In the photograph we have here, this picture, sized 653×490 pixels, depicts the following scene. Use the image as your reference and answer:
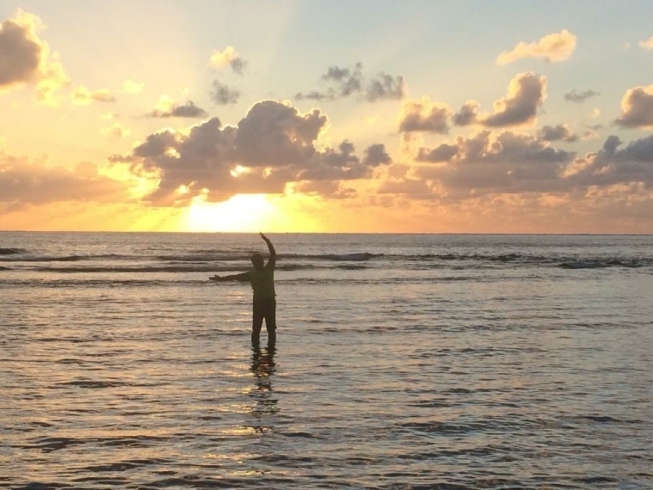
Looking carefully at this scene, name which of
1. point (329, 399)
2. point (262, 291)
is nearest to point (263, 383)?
point (329, 399)

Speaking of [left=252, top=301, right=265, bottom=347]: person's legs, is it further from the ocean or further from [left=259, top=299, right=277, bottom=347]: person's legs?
the ocean

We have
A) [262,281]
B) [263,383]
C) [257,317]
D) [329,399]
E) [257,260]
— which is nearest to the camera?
[329,399]

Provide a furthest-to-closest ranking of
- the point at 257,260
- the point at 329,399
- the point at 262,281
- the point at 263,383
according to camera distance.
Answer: the point at 262,281
the point at 257,260
the point at 263,383
the point at 329,399

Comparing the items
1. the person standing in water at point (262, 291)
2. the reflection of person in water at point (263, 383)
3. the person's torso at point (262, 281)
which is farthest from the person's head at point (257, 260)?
the reflection of person in water at point (263, 383)

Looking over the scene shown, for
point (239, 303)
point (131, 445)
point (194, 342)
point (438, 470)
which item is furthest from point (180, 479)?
point (239, 303)

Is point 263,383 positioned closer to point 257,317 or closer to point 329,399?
point 329,399

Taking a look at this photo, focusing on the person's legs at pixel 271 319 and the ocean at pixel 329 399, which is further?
the person's legs at pixel 271 319

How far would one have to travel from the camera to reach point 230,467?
28.2ft

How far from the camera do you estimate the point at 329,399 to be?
12.3 meters

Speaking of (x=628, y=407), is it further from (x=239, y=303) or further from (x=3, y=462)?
(x=239, y=303)

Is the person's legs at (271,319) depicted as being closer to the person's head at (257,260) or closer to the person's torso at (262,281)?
the person's torso at (262,281)

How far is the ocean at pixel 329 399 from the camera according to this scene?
855 cm

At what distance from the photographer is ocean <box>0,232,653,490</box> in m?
8.55

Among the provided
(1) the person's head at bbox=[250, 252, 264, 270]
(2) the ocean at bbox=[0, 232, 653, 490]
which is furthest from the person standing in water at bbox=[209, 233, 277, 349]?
(2) the ocean at bbox=[0, 232, 653, 490]
